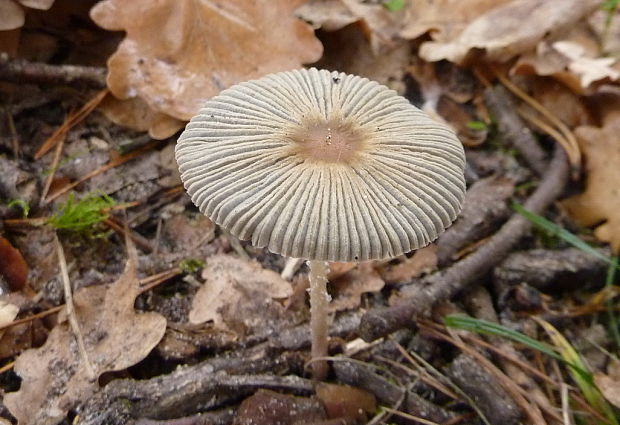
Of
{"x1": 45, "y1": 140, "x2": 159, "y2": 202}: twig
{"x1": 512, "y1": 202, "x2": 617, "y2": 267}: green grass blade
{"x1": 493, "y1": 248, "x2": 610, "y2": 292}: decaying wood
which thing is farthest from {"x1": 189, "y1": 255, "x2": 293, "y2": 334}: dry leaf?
{"x1": 512, "y1": 202, "x2": 617, "y2": 267}: green grass blade

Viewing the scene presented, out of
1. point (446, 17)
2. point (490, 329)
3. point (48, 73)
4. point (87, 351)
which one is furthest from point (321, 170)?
point (446, 17)

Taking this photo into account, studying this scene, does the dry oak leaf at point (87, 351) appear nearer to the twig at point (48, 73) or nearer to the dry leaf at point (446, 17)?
the twig at point (48, 73)

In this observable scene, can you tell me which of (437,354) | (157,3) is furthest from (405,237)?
(157,3)

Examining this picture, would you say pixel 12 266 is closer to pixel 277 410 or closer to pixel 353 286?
pixel 277 410

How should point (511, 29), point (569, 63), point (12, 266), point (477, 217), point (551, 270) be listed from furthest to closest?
1. point (511, 29)
2. point (569, 63)
3. point (477, 217)
4. point (551, 270)
5. point (12, 266)

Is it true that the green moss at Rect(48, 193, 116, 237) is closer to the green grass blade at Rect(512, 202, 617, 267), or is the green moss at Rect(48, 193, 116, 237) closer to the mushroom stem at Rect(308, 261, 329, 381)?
the mushroom stem at Rect(308, 261, 329, 381)
